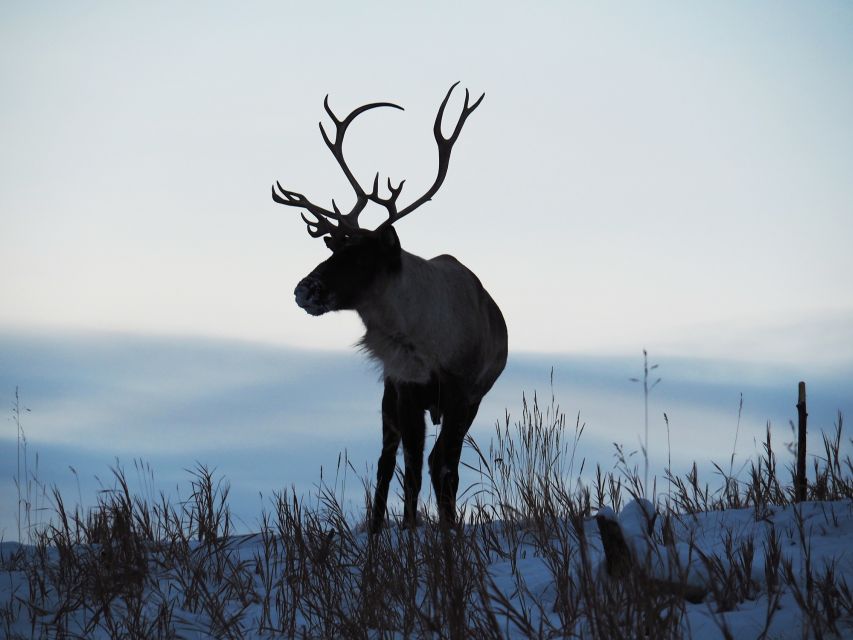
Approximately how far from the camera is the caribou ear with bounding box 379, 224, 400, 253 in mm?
6547

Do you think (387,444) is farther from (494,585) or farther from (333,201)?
(494,585)

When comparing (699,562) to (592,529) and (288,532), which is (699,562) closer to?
(592,529)

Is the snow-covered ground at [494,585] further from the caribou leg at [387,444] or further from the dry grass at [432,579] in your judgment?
the caribou leg at [387,444]

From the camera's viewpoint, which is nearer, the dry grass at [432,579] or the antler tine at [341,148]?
the dry grass at [432,579]

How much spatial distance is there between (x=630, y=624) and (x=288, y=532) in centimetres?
201

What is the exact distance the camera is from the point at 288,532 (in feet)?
13.3

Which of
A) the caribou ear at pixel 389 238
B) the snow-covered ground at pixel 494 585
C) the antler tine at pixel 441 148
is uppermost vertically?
the antler tine at pixel 441 148

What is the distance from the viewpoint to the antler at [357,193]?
281 inches

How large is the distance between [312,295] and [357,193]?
4.98 feet

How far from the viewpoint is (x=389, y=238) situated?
6555mm

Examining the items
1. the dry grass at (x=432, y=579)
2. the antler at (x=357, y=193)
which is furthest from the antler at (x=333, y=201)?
the dry grass at (x=432, y=579)

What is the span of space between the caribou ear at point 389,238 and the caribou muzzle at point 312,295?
557 millimetres

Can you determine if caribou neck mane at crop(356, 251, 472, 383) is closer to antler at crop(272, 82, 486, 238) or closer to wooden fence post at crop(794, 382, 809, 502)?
antler at crop(272, 82, 486, 238)

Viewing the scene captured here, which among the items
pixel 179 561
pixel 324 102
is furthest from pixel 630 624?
pixel 324 102
